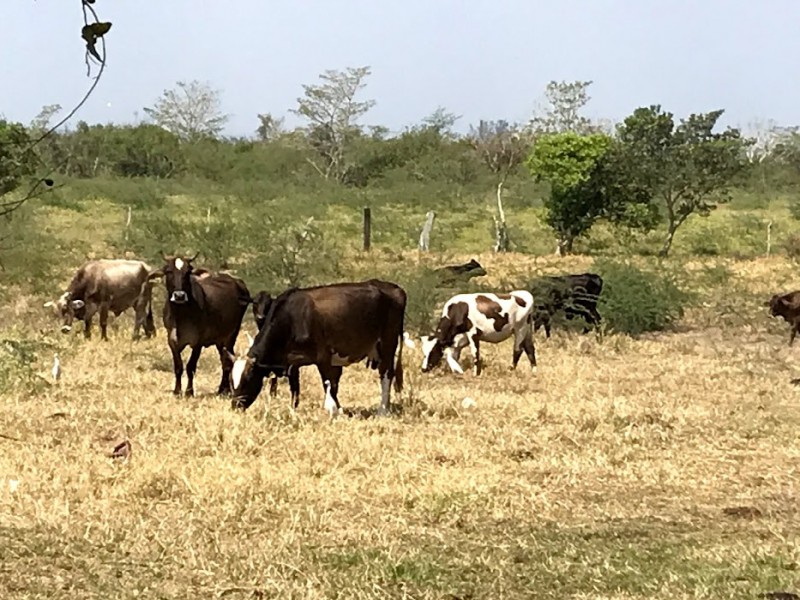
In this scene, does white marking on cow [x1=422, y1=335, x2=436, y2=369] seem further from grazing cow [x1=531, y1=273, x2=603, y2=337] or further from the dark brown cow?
grazing cow [x1=531, y1=273, x2=603, y2=337]

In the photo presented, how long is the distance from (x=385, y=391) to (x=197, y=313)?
2936 millimetres

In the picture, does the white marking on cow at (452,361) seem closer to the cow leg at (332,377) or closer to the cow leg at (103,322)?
the cow leg at (332,377)

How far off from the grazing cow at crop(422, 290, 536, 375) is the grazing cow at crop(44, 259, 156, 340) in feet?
18.7

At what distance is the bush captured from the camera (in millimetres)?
21453

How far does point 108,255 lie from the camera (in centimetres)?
2992

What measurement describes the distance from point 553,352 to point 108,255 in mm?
14660

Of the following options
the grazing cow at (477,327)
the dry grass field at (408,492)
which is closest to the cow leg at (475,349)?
the grazing cow at (477,327)

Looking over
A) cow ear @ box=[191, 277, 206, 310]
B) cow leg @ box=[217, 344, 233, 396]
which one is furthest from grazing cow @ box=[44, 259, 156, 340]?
cow leg @ box=[217, 344, 233, 396]

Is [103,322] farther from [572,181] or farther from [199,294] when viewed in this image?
[572,181]

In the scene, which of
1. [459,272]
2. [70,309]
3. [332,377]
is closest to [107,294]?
[70,309]

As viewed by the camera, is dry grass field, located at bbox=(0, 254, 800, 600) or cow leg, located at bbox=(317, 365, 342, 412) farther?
cow leg, located at bbox=(317, 365, 342, 412)

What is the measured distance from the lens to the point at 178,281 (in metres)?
14.3

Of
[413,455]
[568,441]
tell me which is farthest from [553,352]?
[413,455]

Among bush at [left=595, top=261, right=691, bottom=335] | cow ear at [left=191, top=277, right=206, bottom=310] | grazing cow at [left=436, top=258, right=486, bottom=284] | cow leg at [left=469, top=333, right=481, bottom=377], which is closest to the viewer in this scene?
cow ear at [left=191, top=277, right=206, bottom=310]
